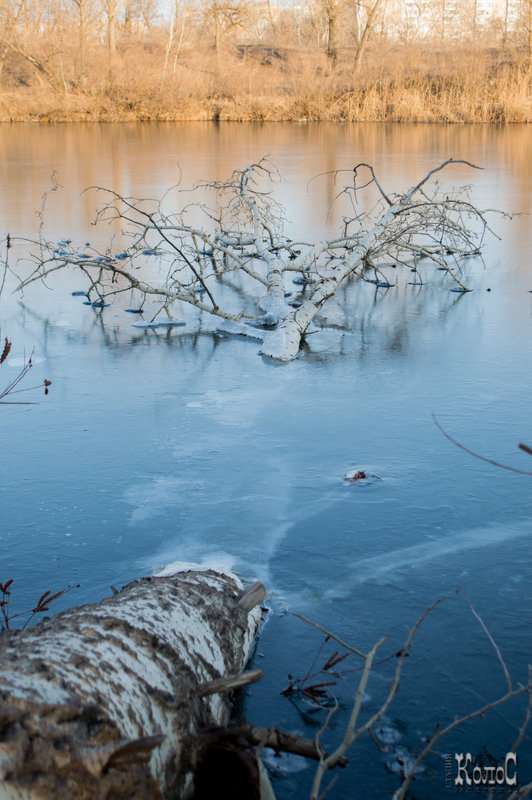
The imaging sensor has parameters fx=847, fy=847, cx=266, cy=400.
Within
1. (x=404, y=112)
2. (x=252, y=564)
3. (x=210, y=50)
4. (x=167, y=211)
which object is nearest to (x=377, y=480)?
(x=252, y=564)

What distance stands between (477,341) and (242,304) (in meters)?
2.26

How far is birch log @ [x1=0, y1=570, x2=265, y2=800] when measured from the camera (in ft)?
5.76

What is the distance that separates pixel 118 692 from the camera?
80.3 inches

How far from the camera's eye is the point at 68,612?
2596 mm

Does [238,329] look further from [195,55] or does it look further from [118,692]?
[195,55]

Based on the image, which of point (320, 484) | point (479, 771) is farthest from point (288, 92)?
point (479, 771)

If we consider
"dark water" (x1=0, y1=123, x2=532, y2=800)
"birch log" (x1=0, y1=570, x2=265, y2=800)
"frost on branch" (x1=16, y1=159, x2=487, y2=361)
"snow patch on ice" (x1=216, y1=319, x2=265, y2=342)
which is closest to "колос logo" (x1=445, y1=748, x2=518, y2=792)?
"dark water" (x1=0, y1=123, x2=532, y2=800)

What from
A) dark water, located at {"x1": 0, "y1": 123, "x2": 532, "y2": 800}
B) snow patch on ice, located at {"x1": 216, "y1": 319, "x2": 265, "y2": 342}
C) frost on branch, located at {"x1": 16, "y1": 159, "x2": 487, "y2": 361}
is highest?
frost on branch, located at {"x1": 16, "y1": 159, "x2": 487, "y2": 361}

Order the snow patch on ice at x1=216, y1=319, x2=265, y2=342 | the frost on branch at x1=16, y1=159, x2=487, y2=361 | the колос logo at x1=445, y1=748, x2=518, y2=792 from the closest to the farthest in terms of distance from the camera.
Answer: the колос logo at x1=445, y1=748, x2=518, y2=792 → the snow patch on ice at x1=216, y1=319, x2=265, y2=342 → the frost on branch at x1=16, y1=159, x2=487, y2=361

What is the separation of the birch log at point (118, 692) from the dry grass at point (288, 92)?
94.8 feet

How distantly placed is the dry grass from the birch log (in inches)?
1137

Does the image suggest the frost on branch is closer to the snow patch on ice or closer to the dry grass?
the snow patch on ice

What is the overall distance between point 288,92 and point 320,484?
32.7 metres

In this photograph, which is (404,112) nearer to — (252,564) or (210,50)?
(210,50)
